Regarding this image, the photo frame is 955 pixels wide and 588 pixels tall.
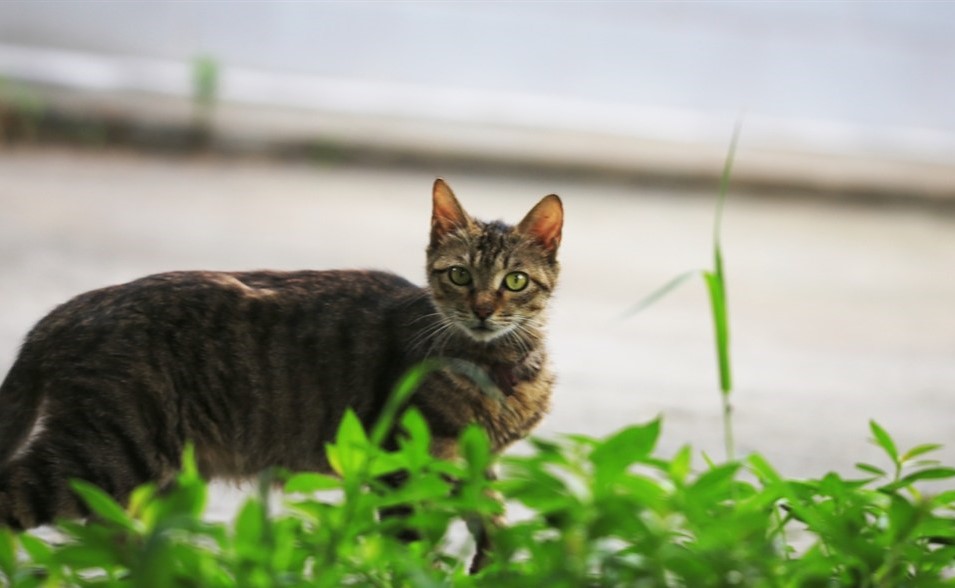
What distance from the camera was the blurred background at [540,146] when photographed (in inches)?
163

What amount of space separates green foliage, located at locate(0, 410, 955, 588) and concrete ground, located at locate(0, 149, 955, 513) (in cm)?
115

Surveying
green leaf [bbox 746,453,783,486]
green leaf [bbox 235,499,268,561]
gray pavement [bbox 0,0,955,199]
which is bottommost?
green leaf [bbox 235,499,268,561]

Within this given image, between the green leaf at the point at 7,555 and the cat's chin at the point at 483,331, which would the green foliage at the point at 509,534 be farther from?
the cat's chin at the point at 483,331

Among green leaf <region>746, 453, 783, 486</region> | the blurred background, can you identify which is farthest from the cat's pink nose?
the blurred background

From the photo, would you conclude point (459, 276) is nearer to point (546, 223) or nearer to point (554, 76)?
Result: point (546, 223)

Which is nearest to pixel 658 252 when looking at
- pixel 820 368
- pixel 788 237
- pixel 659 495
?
pixel 788 237

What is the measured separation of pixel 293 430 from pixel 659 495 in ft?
3.02

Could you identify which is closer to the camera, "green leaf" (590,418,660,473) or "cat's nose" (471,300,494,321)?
"green leaf" (590,418,660,473)

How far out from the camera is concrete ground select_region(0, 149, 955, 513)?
3.07 meters

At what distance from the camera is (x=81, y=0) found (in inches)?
232

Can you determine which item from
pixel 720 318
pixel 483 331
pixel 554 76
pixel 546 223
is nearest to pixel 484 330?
pixel 483 331

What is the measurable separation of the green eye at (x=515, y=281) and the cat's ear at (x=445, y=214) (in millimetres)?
119

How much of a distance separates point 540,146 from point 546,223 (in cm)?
407

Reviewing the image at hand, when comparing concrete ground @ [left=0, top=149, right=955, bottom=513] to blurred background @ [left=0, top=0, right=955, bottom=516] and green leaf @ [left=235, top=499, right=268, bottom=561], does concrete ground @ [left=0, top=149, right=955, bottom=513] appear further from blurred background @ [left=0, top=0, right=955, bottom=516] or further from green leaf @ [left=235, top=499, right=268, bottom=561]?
green leaf @ [left=235, top=499, right=268, bottom=561]
